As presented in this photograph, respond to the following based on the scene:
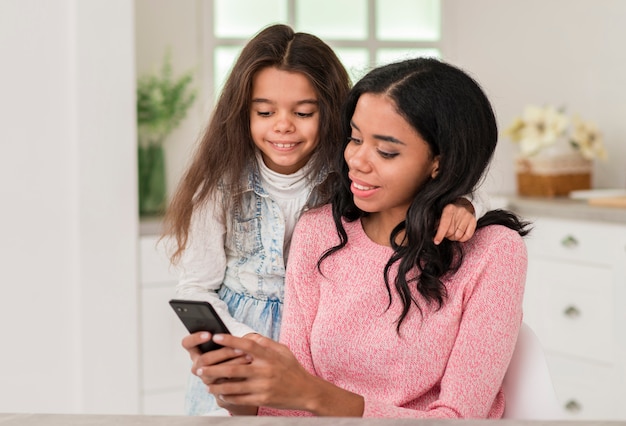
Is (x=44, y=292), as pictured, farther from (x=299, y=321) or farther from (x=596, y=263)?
(x=596, y=263)

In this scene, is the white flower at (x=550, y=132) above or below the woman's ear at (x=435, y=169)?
below

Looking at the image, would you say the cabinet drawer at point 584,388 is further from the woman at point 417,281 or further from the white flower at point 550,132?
the woman at point 417,281

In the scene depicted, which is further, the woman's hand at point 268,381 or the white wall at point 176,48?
the white wall at point 176,48

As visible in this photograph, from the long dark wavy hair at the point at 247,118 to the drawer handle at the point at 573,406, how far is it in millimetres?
1797

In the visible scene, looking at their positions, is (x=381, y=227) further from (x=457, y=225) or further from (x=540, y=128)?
(x=540, y=128)

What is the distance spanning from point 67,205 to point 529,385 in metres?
1.73

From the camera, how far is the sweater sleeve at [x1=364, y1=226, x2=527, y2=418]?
139 centimetres

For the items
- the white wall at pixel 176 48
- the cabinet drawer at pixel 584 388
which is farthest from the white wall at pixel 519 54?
the cabinet drawer at pixel 584 388

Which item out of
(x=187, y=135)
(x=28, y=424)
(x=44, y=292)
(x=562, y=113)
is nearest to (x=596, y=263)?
(x=562, y=113)

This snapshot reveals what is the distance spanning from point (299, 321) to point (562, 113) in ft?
7.84

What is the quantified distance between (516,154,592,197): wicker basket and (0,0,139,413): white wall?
1637mm

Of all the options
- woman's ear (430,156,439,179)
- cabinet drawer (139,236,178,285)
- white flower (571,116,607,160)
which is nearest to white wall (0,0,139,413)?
cabinet drawer (139,236,178,285)

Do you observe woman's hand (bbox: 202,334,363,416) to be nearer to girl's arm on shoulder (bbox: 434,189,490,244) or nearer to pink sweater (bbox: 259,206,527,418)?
pink sweater (bbox: 259,206,527,418)

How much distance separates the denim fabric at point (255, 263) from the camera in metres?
1.83
